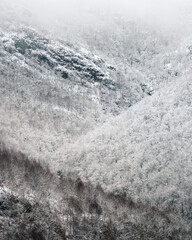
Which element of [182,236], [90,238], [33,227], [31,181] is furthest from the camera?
[182,236]

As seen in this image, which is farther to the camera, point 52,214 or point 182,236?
point 182,236

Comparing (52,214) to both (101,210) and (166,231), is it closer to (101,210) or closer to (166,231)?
(101,210)

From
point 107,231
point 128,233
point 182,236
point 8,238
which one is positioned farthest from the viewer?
point 182,236

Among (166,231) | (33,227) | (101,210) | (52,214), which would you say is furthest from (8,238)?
(166,231)

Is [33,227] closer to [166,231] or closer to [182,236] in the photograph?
[166,231]

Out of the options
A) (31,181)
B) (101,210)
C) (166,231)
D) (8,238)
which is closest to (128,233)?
(101,210)

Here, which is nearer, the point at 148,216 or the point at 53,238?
the point at 53,238

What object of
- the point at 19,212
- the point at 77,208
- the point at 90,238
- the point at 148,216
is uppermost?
the point at 19,212

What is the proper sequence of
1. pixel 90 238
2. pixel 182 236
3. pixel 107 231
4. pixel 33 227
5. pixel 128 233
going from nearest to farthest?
pixel 33 227 → pixel 90 238 → pixel 107 231 → pixel 128 233 → pixel 182 236

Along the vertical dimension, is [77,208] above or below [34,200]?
below
